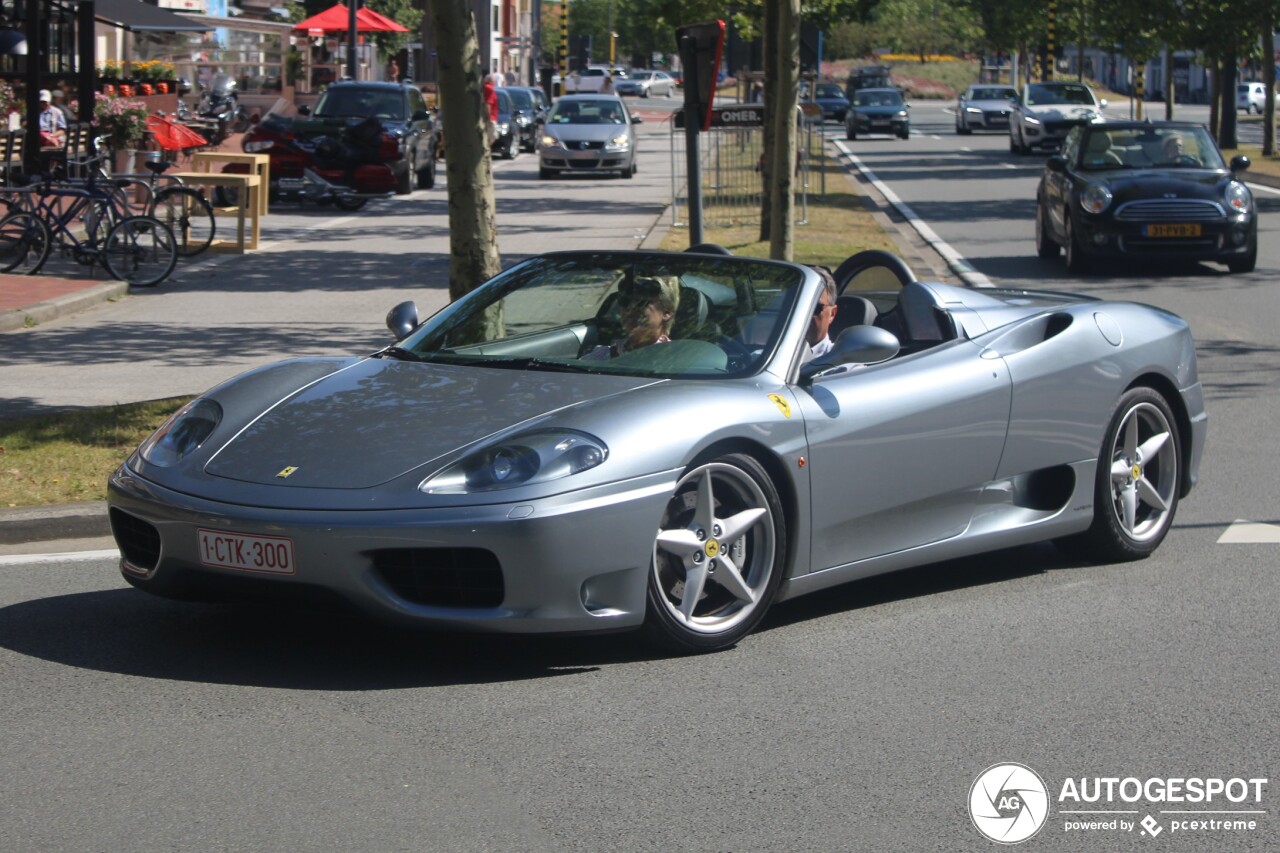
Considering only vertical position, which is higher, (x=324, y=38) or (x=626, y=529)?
(x=324, y=38)

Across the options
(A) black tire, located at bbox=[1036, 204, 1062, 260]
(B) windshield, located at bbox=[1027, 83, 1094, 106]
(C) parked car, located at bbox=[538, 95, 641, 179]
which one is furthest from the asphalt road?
(B) windshield, located at bbox=[1027, 83, 1094, 106]

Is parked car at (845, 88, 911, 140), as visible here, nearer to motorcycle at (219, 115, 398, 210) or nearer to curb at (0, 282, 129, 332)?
motorcycle at (219, 115, 398, 210)

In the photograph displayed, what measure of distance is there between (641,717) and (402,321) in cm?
238

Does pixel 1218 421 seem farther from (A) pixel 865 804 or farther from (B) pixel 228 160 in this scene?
(B) pixel 228 160

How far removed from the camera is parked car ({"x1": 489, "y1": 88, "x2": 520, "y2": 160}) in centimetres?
4153

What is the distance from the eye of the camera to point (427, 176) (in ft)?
97.6

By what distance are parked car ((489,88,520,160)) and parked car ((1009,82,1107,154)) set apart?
487 inches

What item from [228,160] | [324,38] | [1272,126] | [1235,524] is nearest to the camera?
[1235,524]

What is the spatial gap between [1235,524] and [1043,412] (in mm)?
1577

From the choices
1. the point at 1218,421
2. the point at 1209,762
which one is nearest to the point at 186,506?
the point at 1209,762

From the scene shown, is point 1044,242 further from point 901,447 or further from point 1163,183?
point 901,447

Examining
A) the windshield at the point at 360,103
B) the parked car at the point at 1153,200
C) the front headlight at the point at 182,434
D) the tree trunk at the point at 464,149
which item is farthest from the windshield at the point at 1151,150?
the front headlight at the point at 182,434

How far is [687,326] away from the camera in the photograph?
19.7ft

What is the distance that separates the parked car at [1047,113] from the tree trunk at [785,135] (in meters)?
26.0
